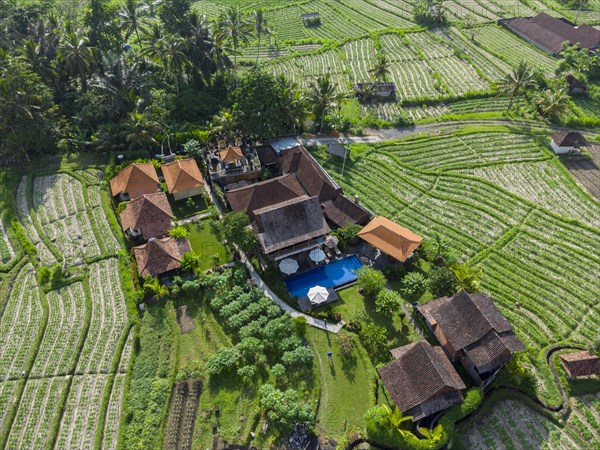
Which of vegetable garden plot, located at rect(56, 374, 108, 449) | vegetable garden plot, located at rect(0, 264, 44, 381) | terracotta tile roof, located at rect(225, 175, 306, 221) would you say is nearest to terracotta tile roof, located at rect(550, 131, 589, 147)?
terracotta tile roof, located at rect(225, 175, 306, 221)

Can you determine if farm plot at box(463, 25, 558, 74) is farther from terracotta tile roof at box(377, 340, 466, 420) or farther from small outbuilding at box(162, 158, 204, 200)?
terracotta tile roof at box(377, 340, 466, 420)

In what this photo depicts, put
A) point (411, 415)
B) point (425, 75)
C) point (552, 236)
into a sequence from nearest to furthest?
point (411, 415), point (552, 236), point (425, 75)

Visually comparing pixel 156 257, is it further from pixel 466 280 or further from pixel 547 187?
pixel 547 187

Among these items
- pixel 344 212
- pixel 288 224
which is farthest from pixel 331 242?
pixel 288 224

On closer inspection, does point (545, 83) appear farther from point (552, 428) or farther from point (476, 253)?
point (552, 428)

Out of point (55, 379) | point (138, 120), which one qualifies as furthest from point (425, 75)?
point (55, 379)

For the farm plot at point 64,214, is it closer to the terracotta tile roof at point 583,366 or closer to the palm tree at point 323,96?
the palm tree at point 323,96
